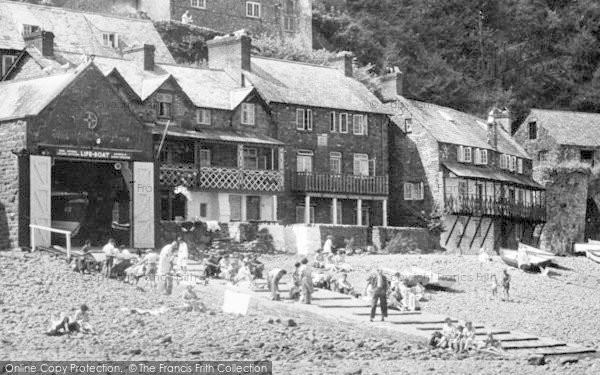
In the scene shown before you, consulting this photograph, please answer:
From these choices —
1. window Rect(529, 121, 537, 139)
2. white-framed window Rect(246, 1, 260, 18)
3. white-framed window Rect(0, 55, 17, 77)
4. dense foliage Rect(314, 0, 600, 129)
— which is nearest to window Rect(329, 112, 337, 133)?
white-framed window Rect(0, 55, 17, 77)

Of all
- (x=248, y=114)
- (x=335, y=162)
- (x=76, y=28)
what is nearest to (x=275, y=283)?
(x=248, y=114)

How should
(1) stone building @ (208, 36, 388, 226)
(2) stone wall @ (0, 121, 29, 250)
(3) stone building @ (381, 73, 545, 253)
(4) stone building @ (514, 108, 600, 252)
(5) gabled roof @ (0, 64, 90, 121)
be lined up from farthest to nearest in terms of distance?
(4) stone building @ (514, 108, 600, 252)
(3) stone building @ (381, 73, 545, 253)
(1) stone building @ (208, 36, 388, 226)
(5) gabled roof @ (0, 64, 90, 121)
(2) stone wall @ (0, 121, 29, 250)

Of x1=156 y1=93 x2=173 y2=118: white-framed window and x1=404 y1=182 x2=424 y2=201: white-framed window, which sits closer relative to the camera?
x1=156 y1=93 x2=173 y2=118: white-framed window

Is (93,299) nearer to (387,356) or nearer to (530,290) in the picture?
(387,356)

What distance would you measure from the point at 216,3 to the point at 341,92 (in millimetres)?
16478

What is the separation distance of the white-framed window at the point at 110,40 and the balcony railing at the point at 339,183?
11221 mm

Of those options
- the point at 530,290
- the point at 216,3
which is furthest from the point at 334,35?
the point at 530,290

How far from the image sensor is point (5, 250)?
44.2 m

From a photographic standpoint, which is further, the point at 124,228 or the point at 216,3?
the point at 216,3

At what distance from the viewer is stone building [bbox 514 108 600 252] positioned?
255 ft

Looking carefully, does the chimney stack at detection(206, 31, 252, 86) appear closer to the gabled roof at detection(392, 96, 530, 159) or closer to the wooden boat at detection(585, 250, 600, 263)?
the gabled roof at detection(392, 96, 530, 159)

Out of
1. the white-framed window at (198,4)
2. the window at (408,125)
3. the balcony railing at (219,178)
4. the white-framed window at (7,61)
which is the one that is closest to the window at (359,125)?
the window at (408,125)

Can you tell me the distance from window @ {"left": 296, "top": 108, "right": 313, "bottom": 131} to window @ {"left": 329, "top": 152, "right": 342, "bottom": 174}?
1.91 m

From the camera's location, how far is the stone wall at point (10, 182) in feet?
145
